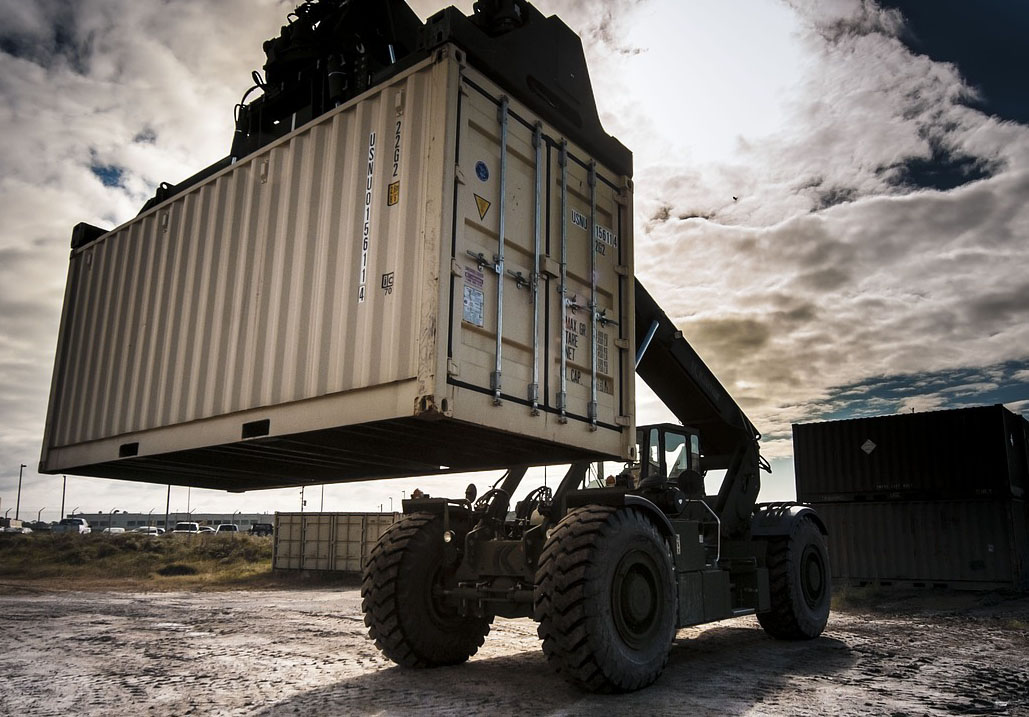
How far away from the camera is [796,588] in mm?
8852

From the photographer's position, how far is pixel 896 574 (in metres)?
15.8

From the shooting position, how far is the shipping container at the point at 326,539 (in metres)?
22.7

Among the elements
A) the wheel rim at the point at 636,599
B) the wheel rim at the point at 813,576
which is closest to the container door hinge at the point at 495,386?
the wheel rim at the point at 636,599

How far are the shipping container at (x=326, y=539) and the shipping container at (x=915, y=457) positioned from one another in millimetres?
11181

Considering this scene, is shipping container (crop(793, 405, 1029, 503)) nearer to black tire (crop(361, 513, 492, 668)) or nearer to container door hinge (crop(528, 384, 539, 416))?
black tire (crop(361, 513, 492, 668))

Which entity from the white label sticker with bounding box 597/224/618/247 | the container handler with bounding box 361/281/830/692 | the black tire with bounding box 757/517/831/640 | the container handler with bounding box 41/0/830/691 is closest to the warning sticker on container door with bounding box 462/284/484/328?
the container handler with bounding box 41/0/830/691

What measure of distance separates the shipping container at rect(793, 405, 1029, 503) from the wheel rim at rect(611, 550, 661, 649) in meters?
11.4

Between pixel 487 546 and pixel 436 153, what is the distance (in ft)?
11.1

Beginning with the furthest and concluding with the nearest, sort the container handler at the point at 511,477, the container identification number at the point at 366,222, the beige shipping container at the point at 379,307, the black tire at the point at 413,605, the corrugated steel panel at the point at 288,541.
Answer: the corrugated steel panel at the point at 288,541 → the black tire at the point at 413,605 → the container handler at the point at 511,477 → the container identification number at the point at 366,222 → the beige shipping container at the point at 379,307

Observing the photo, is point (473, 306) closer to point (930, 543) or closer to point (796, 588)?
point (796, 588)

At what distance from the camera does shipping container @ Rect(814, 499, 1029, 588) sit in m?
14.8

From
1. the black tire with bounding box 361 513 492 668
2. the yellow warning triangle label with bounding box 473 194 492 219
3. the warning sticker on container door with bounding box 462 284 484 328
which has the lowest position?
the black tire with bounding box 361 513 492 668

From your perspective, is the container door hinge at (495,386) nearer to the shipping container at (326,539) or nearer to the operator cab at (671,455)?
the operator cab at (671,455)

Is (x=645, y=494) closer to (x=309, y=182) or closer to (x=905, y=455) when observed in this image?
(x=309, y=182)
